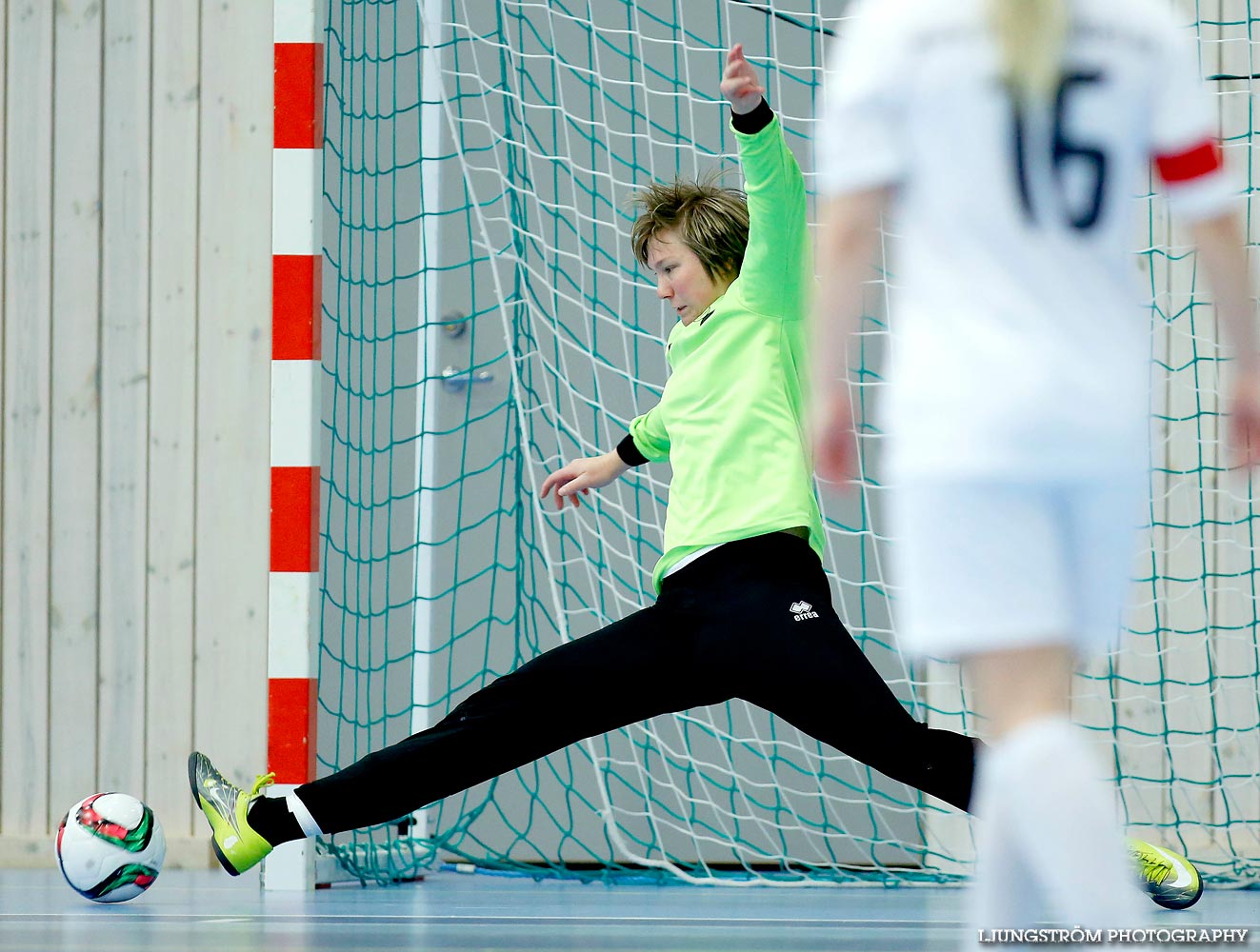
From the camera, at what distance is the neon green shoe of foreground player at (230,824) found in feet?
8.67

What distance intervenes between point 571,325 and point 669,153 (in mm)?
490

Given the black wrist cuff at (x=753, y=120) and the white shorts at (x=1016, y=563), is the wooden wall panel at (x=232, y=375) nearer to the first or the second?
the black wrist cuff at (x=753, y=120)

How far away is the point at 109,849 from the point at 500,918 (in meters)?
0.72

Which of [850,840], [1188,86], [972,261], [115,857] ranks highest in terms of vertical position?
[1188,86]

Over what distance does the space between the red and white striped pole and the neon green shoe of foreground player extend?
308mm

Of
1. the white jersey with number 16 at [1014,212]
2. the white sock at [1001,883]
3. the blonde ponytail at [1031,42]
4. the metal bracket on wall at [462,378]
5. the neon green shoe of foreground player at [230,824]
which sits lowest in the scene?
the neon green shoe of foreground player at [230,824]

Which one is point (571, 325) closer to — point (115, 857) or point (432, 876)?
point (432, 876)

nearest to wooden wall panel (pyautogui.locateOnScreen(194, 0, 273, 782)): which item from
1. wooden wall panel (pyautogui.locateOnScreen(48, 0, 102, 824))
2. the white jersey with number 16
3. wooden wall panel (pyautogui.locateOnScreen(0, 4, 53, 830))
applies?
wooden wall panel (pyautogui.locateOnScreen(48, 0, 102, 824))

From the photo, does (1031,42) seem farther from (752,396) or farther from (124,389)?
(124,389)

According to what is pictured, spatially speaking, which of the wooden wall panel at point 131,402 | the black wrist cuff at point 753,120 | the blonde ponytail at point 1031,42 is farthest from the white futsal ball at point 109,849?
the blonde ponytail at point 1031,42

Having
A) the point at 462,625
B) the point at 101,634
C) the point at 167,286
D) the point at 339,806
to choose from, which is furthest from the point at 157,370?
the point at 339,806

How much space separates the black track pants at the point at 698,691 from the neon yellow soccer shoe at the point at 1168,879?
19.1 inches

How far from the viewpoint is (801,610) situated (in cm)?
232

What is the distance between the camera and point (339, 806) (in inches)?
101
